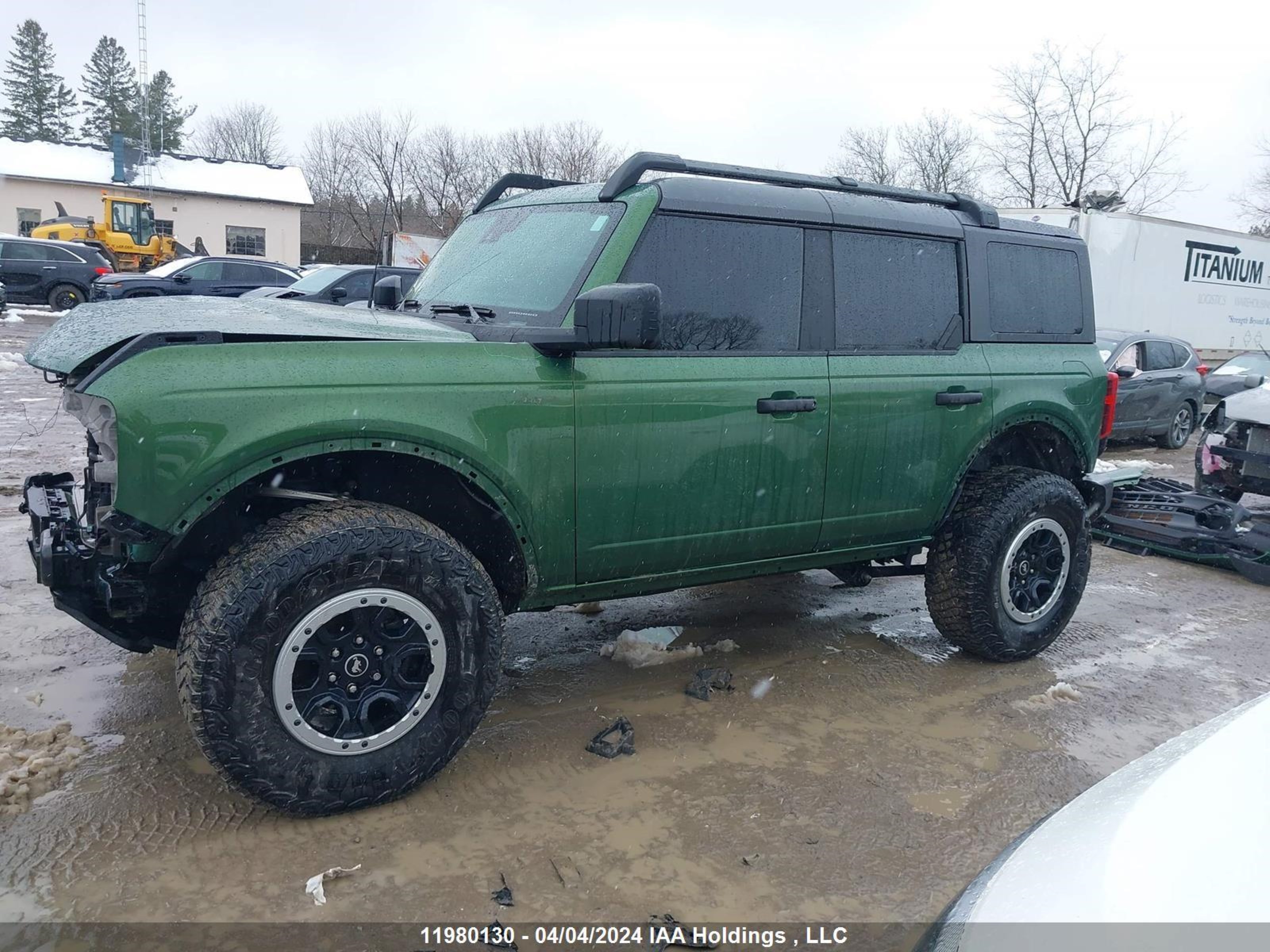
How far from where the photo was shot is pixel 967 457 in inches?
185

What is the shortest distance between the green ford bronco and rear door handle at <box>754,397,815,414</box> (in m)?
0.01

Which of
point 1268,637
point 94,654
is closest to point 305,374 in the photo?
point 94,654

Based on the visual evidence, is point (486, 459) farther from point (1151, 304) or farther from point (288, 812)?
point (1151, 304)

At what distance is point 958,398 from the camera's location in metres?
4.55

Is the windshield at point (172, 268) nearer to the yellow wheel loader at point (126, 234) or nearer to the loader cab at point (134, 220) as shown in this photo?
the yellow wheel loader at point (126, 234)

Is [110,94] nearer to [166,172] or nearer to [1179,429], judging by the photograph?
[166,172]

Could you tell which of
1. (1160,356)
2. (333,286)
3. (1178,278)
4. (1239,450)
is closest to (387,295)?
(1239,450)

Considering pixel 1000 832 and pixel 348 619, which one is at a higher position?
pixel 348 619

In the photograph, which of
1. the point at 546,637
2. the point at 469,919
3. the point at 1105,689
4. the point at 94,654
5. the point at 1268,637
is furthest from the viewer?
the point at 1268,637

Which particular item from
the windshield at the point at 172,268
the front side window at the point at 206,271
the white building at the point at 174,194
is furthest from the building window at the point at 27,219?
the front side window at the point at 206,271

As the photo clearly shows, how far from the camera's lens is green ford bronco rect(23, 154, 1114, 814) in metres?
2.98

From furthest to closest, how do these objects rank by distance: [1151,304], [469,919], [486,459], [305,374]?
[1151,304], [486,459], [305,374], [469,919]

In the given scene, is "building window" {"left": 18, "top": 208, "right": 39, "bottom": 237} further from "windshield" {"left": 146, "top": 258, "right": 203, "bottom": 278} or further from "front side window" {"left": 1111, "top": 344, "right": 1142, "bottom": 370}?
"front side window" {"left": 1111, "top": 344, "right": 1142, "bottom": 370}

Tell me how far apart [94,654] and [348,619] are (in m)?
1.98
